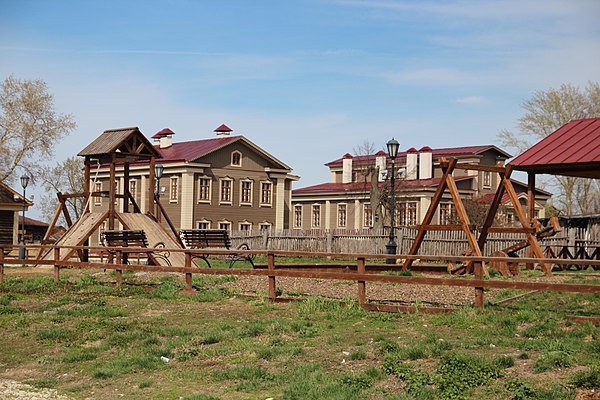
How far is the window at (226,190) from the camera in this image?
56.0m

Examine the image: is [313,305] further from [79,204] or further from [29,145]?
[79,204]

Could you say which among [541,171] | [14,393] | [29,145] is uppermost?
[29,145]

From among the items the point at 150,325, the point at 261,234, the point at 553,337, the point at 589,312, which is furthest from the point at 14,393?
the point at 261,234

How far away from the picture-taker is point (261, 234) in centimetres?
4400

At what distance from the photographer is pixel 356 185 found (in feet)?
208

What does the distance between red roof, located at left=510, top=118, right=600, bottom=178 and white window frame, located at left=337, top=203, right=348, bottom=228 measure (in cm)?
3922

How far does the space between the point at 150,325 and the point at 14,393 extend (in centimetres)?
382

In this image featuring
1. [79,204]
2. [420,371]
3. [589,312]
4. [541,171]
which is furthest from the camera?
[79,204]

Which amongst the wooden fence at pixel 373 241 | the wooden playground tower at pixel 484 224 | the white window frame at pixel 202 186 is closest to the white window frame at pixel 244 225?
the white window frame at pixel 202 186

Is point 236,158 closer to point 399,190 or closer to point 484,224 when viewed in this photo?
point 399,190

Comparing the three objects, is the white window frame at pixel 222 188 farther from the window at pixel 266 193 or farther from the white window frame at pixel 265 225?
the white window frame at pixel 265 225

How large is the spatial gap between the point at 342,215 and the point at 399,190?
611 cm

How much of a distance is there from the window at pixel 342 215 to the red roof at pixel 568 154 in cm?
3927

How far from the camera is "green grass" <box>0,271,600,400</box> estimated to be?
9.28 metres
